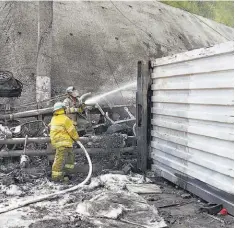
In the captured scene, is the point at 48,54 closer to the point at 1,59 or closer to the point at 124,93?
the point at 1,59

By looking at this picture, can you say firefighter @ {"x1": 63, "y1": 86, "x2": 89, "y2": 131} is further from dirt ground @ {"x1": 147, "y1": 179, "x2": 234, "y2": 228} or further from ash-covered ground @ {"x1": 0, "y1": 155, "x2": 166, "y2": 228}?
dirt ground @ {"x1": 147, "y1": 179, "x2": 234, "y2": 228}

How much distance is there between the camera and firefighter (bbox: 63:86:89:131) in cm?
838

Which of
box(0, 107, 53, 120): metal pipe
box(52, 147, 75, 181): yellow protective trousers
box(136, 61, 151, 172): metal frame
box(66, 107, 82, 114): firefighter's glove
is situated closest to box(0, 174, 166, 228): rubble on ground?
box(52, 147, 75, 181): yellow protective trousers

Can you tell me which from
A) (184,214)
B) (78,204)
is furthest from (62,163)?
(184,214)

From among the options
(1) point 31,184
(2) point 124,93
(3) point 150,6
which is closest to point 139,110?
(1) point 31,184

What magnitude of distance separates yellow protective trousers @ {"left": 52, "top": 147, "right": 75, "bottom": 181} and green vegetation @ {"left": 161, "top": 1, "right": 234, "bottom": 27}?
24.5m

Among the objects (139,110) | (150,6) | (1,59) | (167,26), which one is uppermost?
(150,6)

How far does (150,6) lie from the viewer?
69.8 ft

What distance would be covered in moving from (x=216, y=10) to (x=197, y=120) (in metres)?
28.1

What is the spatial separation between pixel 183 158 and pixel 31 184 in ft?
9.07

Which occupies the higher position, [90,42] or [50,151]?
[90,42]

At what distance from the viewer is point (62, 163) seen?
6520 millimetres

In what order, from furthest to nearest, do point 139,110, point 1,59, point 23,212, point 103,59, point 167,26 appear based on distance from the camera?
point 167,26, point 103,59, point 1,59, point 139,110, point 23,212

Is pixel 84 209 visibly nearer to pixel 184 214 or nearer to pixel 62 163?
pixel 184 214
